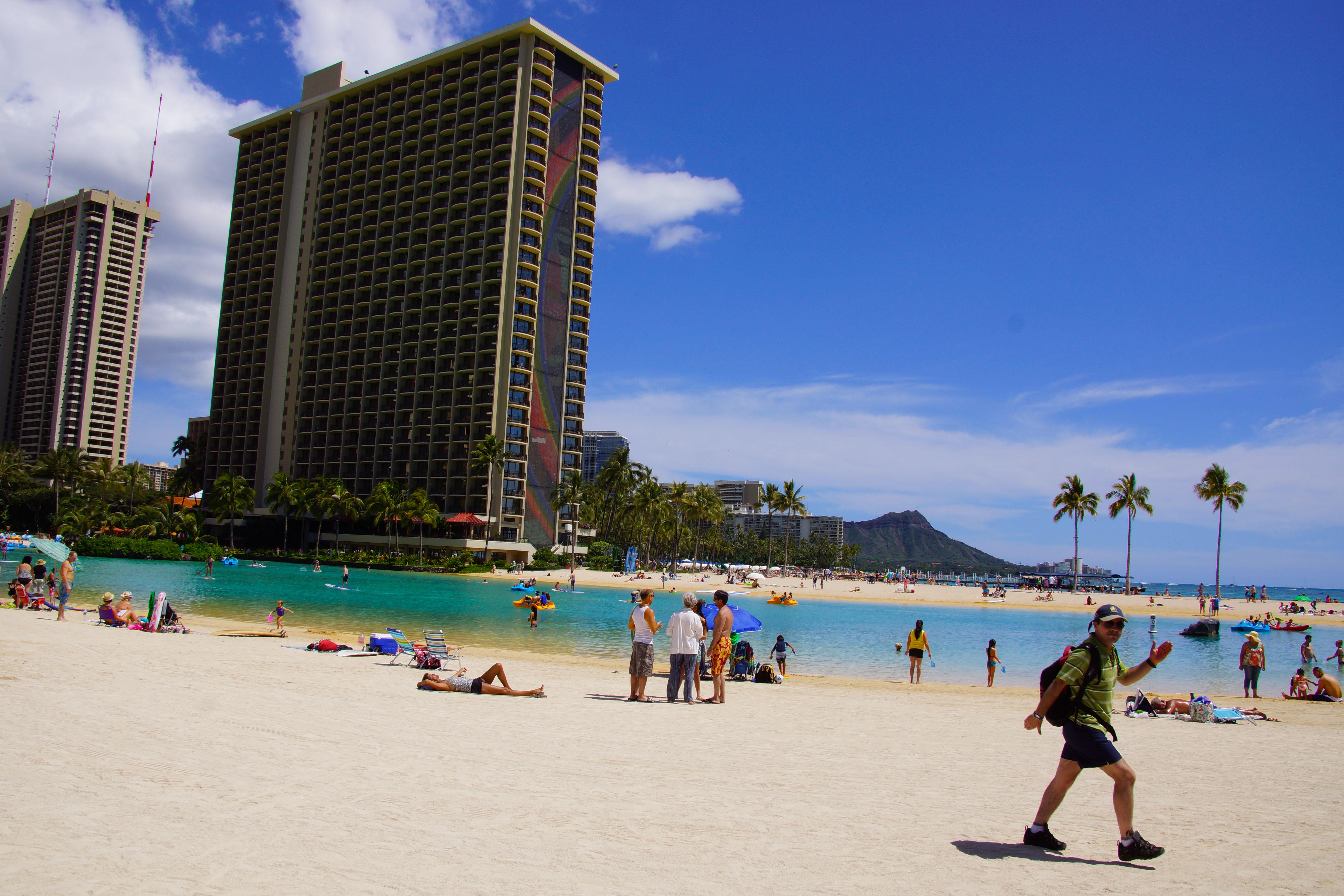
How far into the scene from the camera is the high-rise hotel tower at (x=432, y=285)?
90.2 meters

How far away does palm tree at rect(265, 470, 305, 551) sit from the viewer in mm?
89188

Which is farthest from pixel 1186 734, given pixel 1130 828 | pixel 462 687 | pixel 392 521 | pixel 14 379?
pixel 14 379

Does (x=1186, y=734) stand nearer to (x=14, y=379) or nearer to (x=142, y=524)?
(x=142, y=524)

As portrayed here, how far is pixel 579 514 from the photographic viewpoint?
99.6m

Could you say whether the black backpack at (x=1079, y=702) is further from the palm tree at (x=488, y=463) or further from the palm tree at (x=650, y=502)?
the palm tree at (x=650, y=502)

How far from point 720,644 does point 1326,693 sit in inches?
689

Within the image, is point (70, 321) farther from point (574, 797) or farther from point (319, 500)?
point (574, 797)

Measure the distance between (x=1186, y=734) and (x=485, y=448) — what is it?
7600 centimetres

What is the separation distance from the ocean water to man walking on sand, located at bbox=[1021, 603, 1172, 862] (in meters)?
15.4

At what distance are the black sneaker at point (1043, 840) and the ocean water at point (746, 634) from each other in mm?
14848

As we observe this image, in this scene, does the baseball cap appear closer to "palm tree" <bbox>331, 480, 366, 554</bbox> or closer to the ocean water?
the ocean water

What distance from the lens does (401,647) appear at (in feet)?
62.2

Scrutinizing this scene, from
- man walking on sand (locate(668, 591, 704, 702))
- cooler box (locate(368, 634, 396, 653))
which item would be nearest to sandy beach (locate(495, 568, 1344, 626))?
cooler box (locate(368, 634, 396, 653))

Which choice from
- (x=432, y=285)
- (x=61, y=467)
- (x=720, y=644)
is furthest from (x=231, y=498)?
(x=720, y=644)
